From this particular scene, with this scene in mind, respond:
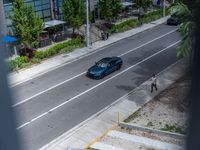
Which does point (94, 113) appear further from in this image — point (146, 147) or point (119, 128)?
point (146, 147)

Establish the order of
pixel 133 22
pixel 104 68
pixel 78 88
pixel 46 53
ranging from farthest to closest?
1. pixel 133 22
2. pixel 46 53
3. pixel 104 68
4. pixel 78 88

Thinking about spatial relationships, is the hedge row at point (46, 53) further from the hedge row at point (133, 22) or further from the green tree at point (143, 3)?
the green tree at point (143, 3)

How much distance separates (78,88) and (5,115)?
20189 mm

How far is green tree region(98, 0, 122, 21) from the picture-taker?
3453 centimetres

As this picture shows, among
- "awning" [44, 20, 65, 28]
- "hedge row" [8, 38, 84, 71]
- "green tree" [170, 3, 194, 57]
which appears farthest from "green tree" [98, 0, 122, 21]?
"green tree" [170, 3, 194, 57]

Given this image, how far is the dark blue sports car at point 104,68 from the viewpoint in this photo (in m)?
22.9

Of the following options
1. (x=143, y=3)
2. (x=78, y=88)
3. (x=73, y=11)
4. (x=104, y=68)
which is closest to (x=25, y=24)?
(x=73, y=11)

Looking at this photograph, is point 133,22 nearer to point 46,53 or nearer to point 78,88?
point 46,53

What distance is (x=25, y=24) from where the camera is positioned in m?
26.6

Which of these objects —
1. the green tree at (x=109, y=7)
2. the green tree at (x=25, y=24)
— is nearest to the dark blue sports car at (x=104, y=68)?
the green tree at (x=25, y=24)

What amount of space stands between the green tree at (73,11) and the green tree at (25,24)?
172 inches

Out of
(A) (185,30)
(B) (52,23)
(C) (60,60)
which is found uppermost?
(A) (185,30)

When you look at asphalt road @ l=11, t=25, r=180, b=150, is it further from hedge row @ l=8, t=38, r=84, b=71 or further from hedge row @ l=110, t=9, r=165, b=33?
hedge row @ l=110, t=9, r=165, b=33

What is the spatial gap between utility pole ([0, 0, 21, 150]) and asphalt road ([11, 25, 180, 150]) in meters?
12.3
